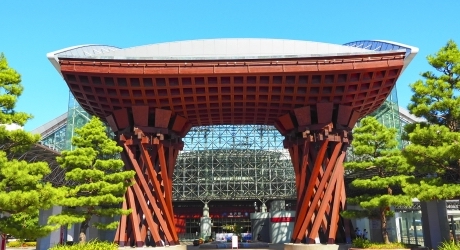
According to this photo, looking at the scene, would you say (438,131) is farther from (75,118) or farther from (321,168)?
(75,118)

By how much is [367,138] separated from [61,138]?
55.6 metres

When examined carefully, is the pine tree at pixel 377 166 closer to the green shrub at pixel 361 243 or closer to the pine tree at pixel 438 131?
the green shrub at pixel 361 243

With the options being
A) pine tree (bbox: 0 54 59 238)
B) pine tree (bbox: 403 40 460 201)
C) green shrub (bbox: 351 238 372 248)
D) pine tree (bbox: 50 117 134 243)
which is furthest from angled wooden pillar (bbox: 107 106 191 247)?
pine tree (bbox: 403 40 460 201)

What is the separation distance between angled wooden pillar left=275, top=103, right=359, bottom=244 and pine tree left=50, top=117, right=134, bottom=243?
12929mm

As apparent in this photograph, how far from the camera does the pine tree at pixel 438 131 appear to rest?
18.8 metres

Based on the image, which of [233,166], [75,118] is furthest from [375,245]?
[75,118]

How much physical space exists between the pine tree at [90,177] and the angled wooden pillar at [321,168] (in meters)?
12.9

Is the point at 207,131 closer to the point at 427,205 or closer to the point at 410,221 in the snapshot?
the point at 410,221

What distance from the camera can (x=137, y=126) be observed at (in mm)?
30672

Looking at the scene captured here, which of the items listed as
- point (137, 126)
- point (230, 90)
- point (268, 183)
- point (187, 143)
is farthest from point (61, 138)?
point (230, 90)

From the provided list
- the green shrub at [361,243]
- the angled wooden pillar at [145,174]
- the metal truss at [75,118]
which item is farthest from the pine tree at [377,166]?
the metal truss at [75,118]

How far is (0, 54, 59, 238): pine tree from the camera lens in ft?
52.3

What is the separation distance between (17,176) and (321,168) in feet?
70.4

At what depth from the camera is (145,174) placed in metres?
31.2
